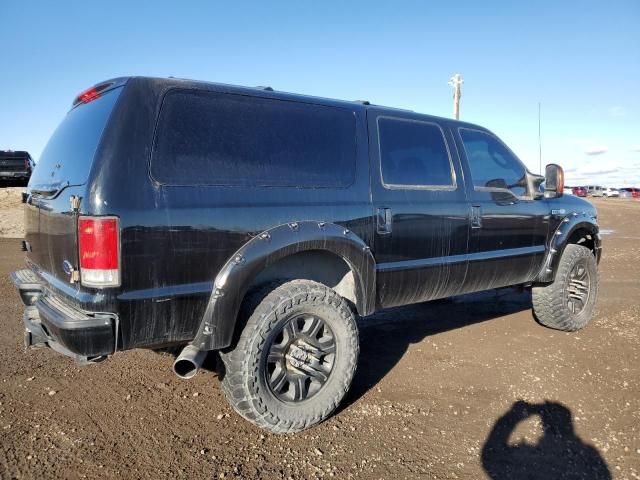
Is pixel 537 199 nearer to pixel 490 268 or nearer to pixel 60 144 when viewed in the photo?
pixel 490 268

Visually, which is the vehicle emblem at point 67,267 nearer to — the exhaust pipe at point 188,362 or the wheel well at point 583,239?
the exhaust pipe at point 188,362

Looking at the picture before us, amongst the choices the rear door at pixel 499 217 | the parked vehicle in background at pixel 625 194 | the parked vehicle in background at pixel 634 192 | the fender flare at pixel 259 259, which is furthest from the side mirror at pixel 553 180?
the parked vehicle in background at pixel 625 194

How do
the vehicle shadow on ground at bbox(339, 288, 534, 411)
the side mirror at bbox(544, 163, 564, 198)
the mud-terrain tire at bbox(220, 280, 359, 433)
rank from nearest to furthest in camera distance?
the mud-terrain tire at bbox(220, 280, 359, 433)
the vehicle shadow on ground at bbox(339, 288, 534, 411)
the side mirror at bbox(544, 163, 564, 198)

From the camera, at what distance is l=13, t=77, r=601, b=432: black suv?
8.13 ft

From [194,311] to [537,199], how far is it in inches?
139

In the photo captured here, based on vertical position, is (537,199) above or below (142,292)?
above

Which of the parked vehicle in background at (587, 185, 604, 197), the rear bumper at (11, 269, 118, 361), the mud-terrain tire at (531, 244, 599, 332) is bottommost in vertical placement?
the mud-terrain tire at (531, 244, 599, 332)

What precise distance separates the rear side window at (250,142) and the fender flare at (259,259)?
0.32 metres

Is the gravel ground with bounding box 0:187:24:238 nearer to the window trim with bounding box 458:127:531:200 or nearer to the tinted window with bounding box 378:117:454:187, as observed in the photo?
the tinted window with bounding box 378:117:454:187

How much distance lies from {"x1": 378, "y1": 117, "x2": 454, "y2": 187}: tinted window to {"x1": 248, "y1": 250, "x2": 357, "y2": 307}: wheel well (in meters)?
0.71

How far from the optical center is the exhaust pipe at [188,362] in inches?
104

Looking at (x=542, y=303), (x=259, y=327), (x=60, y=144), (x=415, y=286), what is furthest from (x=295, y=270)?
(x=542, y=303)

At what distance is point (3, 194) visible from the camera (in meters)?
14.1

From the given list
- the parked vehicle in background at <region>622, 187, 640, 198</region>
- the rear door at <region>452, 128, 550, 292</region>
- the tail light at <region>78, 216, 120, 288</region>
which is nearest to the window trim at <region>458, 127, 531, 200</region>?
the rear door at <region>452, 128, 550, 292</region>
